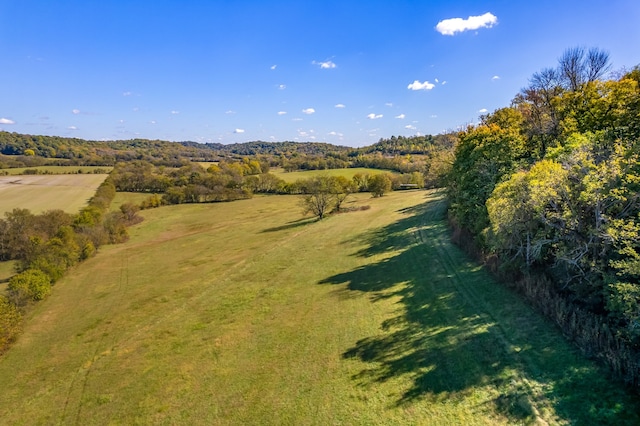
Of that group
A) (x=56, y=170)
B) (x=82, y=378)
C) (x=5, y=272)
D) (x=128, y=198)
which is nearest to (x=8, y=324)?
(x=82, y=378)

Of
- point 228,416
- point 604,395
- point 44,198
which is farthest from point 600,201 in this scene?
point 44,198

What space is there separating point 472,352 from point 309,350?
8.28 meters

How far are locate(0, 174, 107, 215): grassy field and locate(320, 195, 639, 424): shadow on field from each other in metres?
72.0

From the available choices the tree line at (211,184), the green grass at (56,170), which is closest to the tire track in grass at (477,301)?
the tree line at (211,184)

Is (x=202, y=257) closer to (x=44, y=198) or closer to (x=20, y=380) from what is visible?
(x=20, y=380)

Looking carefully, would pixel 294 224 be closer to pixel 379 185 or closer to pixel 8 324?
pixel 379 185

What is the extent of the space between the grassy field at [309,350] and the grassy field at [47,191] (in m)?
44.0

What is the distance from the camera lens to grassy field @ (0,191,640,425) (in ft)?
42.2

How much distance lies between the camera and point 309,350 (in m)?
18.5

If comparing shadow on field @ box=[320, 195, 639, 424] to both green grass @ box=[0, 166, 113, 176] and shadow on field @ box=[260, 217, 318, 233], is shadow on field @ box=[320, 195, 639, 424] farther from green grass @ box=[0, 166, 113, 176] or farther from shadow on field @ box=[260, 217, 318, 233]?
green grass @ box=[0, 166, 113, 176]

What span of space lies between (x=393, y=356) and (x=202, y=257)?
3426cm

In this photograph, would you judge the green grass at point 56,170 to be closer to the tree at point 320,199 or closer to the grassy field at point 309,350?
the tree at point 320,199

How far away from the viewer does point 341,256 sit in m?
36.4

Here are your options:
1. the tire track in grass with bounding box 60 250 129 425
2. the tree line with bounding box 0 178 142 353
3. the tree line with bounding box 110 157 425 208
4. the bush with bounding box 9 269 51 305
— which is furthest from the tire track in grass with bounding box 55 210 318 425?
the tree line with bounding box 110 157 425 208
